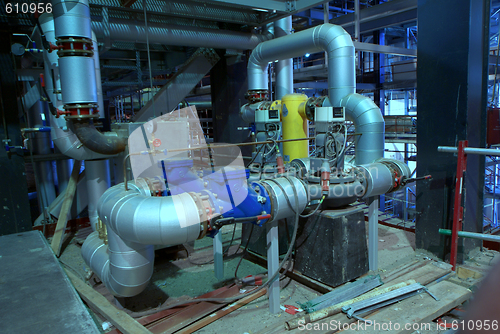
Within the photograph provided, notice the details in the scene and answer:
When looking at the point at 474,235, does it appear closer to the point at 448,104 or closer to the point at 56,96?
the point at 448,104

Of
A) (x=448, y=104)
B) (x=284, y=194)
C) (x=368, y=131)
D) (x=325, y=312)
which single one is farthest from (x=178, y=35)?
(x=325, y=312)

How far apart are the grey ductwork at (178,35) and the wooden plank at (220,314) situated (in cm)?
408

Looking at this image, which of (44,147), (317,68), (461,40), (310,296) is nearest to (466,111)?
(461,40)

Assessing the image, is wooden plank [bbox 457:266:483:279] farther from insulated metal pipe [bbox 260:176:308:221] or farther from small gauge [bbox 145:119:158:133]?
small gauge [bbox 145:119:158:133]

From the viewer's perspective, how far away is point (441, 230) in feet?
11.1

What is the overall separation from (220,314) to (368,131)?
2.52 m

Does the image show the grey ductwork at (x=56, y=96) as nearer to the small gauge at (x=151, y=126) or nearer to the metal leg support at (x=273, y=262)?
the small gauge at (x=151, y=126)

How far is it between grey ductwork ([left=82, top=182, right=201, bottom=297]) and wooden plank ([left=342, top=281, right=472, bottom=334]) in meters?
1.43

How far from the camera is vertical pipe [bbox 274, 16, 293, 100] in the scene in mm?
6293

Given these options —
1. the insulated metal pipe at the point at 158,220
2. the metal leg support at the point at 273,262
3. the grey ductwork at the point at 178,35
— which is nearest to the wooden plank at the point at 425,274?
A: the metal leg support at the point at 273,262

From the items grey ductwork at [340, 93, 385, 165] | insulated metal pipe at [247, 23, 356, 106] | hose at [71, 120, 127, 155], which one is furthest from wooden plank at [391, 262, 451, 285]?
hose at [71, 120, 127, 155]

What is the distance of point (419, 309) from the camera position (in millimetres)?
2650

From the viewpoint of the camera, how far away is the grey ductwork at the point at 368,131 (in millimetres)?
3805

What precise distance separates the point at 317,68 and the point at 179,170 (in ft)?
20.2
